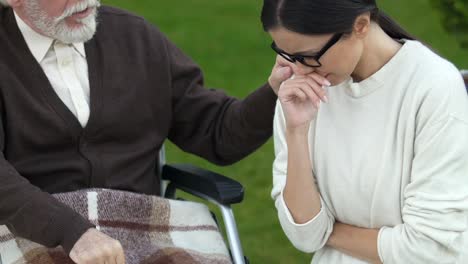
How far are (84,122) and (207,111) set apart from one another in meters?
0.54

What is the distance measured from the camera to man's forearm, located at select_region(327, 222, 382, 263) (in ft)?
10.5

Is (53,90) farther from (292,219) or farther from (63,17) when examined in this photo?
(292,219)

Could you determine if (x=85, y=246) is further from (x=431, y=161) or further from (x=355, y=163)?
(x=431, y=161)

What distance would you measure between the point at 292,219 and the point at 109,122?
0.94 meters

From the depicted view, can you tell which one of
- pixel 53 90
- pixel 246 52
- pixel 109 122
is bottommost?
pixel 246 52

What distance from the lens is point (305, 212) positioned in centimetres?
323

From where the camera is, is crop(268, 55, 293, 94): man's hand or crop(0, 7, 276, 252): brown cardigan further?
crop(0, 7, 276, 252): brown cardigan

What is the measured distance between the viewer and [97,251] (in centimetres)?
330

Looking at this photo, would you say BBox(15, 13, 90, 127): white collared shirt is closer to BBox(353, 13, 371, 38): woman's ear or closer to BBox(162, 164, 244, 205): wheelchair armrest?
BBox(162, 164, 244, 205): wheelchair armrest

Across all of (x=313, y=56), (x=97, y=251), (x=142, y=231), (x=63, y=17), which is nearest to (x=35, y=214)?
(x=97, y=251)

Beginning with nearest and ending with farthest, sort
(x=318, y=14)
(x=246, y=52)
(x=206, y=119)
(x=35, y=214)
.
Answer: (x=318, y=14), (x=35, y=214), (x=206, y=119), (x=246, y=52)

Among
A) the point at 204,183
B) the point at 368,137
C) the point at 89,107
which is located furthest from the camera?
the point at 204,183

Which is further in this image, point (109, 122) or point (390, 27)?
point (109, 122)

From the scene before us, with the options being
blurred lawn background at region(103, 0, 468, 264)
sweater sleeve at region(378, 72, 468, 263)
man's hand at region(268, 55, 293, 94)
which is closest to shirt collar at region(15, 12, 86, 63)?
man's hand at region(268, 55, 293, 94)
